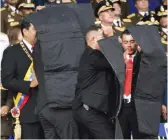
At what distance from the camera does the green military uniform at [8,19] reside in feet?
36.6

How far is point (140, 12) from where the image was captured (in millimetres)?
12227

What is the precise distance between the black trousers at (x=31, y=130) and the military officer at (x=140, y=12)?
10.7ft

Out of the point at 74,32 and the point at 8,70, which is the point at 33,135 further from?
the point at 74,32

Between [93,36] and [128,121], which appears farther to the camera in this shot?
[128,121]

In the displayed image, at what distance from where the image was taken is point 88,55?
8.29 metres

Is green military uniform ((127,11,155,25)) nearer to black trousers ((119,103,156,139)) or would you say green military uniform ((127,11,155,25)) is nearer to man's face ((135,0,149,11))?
man's face ((135,0,149,11))

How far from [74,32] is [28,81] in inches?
40.0

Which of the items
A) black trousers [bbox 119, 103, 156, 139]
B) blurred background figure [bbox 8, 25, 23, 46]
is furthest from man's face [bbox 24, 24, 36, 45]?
black trousers [bbox 119, 103, 156, 139]

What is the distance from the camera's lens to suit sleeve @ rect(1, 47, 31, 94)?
920 centimetres

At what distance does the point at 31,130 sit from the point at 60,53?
4.15ft

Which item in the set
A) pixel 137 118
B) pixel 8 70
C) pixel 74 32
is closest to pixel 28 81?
pixel 8 70

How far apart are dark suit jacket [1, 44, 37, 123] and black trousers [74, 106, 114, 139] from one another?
1095 millimetres

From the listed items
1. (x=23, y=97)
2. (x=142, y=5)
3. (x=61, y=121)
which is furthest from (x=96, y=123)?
(x=142, y=5)

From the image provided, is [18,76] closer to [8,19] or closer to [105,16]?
[105,16]
